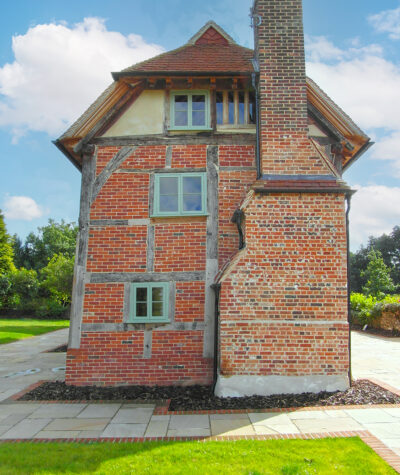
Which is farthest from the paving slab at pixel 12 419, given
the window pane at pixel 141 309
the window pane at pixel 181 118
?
the window pane at pixel 181 118

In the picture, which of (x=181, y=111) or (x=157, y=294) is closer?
(x=157, y=294)

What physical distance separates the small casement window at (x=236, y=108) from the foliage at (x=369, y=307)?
13.6 m

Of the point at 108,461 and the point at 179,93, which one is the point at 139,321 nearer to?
the point at 108,461

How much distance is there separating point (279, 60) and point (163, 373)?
7.21 metres

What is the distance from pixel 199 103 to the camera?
8.72 metres

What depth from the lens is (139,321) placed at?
26.0 ft

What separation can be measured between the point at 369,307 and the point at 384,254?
3684 centimetres

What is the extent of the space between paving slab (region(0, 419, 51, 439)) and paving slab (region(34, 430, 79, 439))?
0.34 ft

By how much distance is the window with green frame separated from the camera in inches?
340

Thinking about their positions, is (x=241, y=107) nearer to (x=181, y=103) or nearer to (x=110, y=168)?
(x=181, y=103)

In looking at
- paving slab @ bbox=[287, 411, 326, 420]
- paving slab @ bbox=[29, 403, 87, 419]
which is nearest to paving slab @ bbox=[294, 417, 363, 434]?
paving slab @ bbox=[287, 411, 326, 420]

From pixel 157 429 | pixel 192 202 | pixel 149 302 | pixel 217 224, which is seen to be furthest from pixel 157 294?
pixel 157 429

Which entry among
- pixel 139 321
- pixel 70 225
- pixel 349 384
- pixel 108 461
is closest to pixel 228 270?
pixel 139 321

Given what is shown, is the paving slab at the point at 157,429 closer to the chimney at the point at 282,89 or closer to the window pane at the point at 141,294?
the window pane at the point at 141,294
